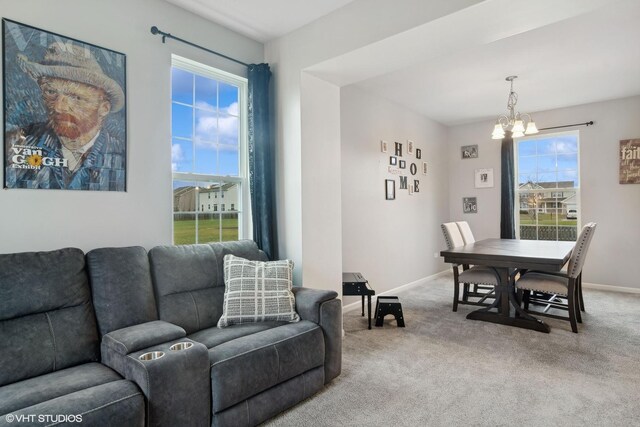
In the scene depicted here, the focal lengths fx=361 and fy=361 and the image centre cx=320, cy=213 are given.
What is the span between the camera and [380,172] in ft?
15.4

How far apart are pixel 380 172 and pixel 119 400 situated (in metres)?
3.85

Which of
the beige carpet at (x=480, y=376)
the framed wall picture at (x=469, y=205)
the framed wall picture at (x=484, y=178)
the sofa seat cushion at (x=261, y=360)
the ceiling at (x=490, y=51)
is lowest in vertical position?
the beige carpet at (x=480, y=376)

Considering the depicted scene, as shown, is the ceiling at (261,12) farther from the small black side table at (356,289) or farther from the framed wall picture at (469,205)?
the framed wall picture at (469,205)

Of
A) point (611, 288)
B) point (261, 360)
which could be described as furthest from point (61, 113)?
point (611, 288)

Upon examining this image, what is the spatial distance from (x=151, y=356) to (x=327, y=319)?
3.58 ft

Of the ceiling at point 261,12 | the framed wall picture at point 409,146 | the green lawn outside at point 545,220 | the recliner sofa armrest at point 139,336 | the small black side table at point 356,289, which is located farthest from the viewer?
the green lawn outside at point 545,220

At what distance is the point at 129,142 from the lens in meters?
2.44

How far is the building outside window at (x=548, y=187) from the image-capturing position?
5379 mm

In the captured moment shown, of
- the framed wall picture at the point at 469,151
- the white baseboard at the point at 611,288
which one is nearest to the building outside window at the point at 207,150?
the framed wall picture at the point at 469,151

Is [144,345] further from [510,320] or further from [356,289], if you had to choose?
[510,320]

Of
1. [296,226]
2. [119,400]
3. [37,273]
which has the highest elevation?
[296,226]

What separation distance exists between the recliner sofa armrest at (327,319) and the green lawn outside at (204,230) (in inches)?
40.7

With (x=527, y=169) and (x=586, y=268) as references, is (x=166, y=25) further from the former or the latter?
(x=586, y=268)

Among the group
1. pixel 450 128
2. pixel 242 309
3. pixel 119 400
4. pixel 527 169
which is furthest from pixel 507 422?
pixel 450 128
